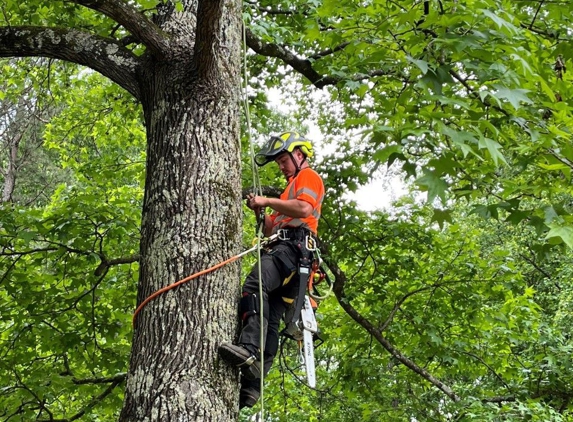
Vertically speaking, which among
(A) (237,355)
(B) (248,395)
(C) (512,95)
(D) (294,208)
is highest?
(C) (512,95)

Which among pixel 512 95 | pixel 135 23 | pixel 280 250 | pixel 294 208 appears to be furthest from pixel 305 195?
pixel 512 95

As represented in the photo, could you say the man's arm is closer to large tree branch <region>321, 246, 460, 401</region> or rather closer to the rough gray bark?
the rough gray bark

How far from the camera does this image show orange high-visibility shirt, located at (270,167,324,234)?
10.8 ft

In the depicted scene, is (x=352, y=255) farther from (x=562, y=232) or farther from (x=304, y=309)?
(x=562, y=232)

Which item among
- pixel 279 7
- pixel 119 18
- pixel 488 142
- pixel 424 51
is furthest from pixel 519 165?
pixel 279 7

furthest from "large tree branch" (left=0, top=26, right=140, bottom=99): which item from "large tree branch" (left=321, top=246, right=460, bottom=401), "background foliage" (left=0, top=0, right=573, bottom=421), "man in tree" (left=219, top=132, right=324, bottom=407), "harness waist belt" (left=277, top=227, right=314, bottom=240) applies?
"large tree branch" (left=321, top=246, right=460, bottom=401)

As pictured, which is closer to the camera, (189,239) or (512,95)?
(512,95)

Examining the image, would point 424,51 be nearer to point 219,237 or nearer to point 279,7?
point 219,237

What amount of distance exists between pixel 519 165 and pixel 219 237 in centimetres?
154

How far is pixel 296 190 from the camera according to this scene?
3.33 metres

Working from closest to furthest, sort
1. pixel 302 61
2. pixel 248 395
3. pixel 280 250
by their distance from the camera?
pixel 248 395 → pixel 280 250 → pixel 302 61

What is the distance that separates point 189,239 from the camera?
2557mm

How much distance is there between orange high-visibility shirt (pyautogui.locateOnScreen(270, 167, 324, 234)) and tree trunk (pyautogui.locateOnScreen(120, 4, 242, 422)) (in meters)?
0.57

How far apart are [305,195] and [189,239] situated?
3.07 feet
